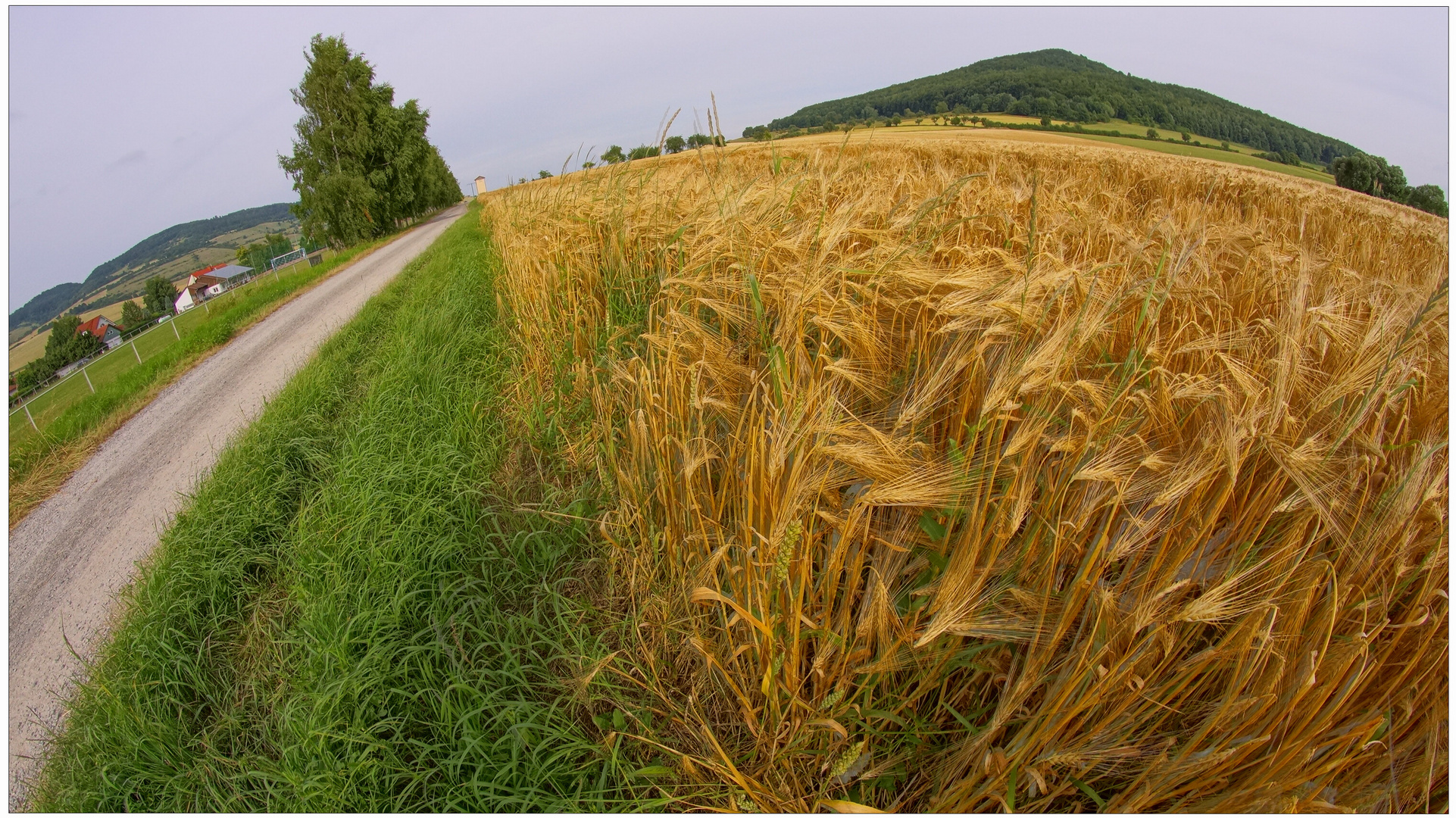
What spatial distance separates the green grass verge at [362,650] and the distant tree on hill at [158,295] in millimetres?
55328

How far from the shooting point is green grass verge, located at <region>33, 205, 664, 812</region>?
162 centimetres

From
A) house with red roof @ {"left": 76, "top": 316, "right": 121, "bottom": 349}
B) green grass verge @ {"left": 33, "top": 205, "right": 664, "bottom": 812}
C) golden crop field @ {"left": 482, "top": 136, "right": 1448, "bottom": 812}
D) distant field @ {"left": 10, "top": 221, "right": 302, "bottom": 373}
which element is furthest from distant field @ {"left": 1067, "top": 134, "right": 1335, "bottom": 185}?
distant field @ {"left": 10, "top": 221, "right": 302, "bottom": 373}

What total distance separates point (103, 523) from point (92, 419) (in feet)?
9.12

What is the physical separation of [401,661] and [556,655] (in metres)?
0.53

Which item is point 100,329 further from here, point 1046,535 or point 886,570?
point 1046,535

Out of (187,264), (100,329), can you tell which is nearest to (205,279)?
(100,329)

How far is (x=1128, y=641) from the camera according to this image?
3.42ft

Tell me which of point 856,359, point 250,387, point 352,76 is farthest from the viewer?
point 352,76

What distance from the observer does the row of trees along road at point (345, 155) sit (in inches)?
908

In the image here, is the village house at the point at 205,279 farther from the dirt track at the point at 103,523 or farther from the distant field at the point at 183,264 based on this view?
the dirt track at the point at 103,523

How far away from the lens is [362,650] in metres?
2.00

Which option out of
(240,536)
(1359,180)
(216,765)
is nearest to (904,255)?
(216,765)

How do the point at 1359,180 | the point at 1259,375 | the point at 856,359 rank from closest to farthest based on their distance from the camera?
1. the point at 1259,375
2. the point at 856,359
3. the point at 1359,180

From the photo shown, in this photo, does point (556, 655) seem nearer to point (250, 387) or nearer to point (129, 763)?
point (129, 763)
